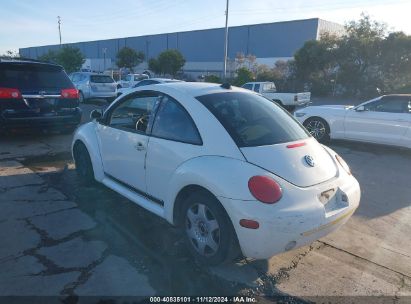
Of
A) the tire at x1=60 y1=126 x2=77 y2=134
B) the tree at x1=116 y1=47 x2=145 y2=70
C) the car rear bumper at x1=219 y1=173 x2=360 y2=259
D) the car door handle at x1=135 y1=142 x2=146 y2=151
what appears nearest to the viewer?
the car rear bumper at x1=219 y1=173 x2=360 y2=259

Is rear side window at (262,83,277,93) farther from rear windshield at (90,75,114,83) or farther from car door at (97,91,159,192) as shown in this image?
car door at (97,91,159,192)

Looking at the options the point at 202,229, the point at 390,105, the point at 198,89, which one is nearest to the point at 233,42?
the point at 390,105

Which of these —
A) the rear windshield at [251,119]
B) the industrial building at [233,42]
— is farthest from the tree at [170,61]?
the rear windshield at [251,119]

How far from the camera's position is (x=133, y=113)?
4727 millimetres

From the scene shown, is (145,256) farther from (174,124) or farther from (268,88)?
(268,88)

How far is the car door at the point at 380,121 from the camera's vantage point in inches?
323

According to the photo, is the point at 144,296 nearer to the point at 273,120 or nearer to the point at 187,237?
the point at 187,237

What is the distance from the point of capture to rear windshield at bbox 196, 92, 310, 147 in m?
3.33

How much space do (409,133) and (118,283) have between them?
7.53 m

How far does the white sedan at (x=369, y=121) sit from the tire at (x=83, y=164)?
6.15 m

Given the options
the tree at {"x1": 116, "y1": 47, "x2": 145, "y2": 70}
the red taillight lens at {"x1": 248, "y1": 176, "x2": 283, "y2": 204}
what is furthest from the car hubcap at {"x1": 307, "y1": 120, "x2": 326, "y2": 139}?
the tree at {"x1": 116, "y1": 47, "x2": 145, "y2": 70}

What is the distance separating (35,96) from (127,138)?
14.6 ft

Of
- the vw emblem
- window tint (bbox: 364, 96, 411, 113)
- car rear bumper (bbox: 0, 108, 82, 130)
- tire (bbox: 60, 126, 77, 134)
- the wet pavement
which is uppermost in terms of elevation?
window tint (bbox: 364, 96, 411, 113)

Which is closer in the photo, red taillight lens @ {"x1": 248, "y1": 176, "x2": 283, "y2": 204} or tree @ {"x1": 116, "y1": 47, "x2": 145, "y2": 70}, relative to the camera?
red taillight lens @ {"x1": 248, "y1": 176, "x2": 283, "y2": 204}
